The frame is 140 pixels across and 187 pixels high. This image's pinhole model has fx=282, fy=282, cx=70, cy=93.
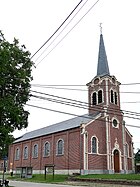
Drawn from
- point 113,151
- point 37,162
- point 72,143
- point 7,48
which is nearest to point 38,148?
point 37,162

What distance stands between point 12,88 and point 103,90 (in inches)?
976

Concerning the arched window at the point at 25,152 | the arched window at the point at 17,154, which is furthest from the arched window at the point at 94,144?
the arched window at the point at 17,154

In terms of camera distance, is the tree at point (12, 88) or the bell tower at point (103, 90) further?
the bell tower at point (103, 90)

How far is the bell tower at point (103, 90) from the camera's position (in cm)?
4256

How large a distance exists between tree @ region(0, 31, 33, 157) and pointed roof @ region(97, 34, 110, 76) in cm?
2476

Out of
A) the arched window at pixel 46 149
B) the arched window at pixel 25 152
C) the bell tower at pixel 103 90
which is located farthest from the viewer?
the arched window at pixel 25 152

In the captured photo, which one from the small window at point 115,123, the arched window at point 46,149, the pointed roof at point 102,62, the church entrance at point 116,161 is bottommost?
the church entrance at point 116,161

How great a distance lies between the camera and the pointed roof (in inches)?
1786

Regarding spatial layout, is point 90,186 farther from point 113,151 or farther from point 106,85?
point 106,85

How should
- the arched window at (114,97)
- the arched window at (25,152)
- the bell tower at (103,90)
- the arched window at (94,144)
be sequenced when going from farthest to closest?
1. the arched window at (25,152)
2. the arched window at (114,97)
3. the bell tower at (103,90)
4. the arched window at (94,144)

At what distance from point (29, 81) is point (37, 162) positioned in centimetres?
3085

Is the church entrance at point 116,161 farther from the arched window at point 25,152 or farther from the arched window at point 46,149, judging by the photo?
the arched window at point 25,152

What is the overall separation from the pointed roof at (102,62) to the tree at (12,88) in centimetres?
2476

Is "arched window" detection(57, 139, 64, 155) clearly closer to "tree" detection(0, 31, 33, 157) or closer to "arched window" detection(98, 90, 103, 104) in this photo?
"arched window" detection(98, 90, 103, 104)
